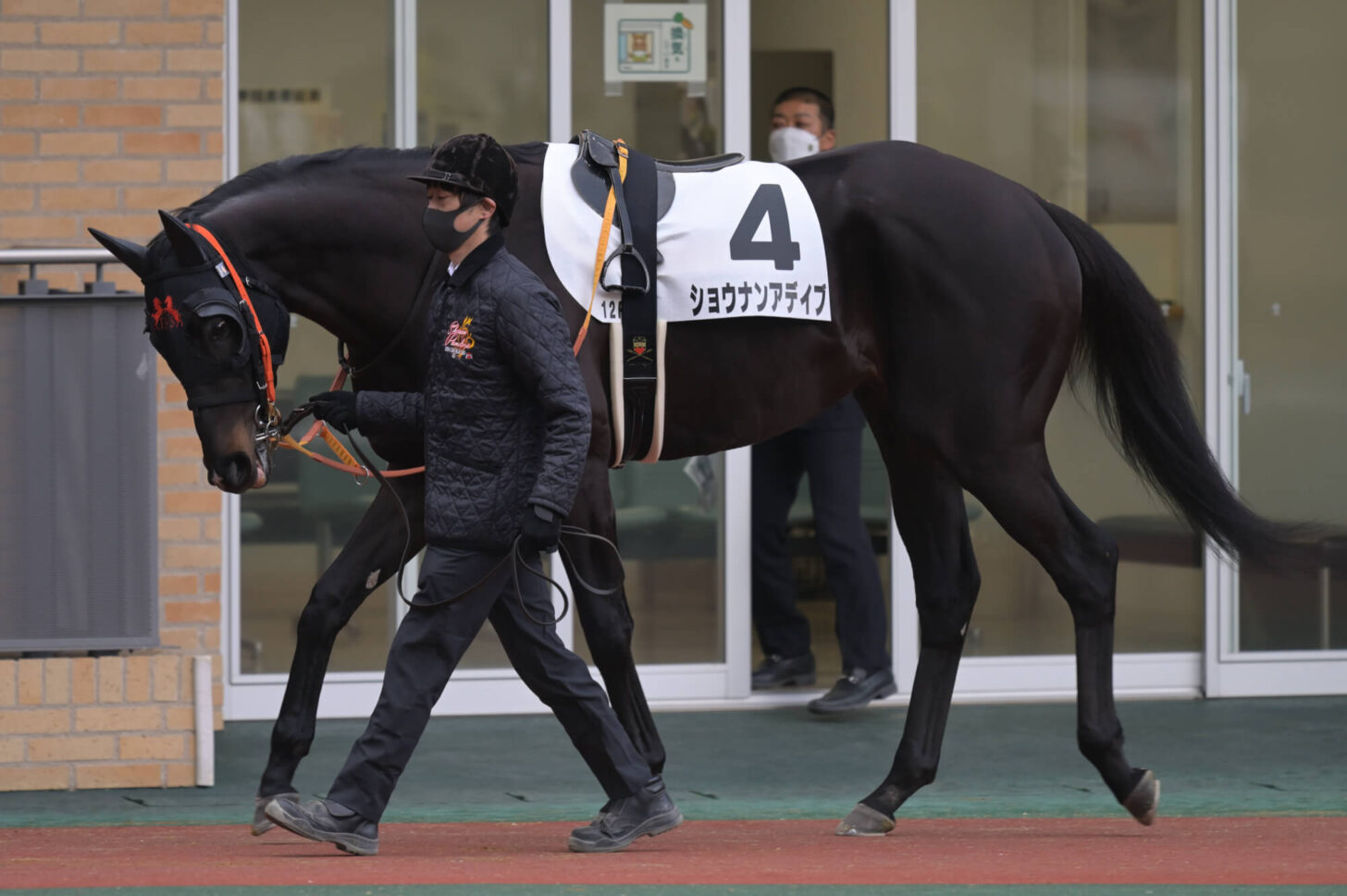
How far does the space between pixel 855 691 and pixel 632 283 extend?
265 cm

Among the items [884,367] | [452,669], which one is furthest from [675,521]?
[452,669]

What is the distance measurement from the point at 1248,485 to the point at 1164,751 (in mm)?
1551

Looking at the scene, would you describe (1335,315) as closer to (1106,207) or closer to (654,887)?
(1106,207)

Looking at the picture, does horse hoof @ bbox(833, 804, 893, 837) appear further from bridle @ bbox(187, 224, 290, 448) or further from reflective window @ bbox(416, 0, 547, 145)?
reflective window @ bbox(416, 0, 547, 145)

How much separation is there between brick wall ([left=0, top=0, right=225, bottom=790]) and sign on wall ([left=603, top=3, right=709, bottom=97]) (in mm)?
1425

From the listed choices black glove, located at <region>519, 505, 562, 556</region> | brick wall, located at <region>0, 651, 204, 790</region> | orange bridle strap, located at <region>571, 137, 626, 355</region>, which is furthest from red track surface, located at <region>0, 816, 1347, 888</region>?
orange bridle strap, located at <region>571, 137, 626, 355</region>

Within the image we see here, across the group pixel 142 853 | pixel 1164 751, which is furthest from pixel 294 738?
pixel 1164 751

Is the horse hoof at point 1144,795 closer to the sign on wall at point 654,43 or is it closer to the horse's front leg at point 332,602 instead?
the horse's front leg at point 332,602

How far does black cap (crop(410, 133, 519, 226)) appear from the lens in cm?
455

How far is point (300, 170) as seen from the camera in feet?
16.7

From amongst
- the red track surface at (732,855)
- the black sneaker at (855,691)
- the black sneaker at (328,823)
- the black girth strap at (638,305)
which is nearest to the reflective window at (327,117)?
the black sneaker at (855,691)

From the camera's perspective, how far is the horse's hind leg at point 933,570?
557cm

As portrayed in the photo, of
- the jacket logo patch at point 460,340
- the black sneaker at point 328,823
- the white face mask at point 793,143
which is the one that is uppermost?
the white face mask at point 793,143

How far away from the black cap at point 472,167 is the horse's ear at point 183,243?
57 centimetres
